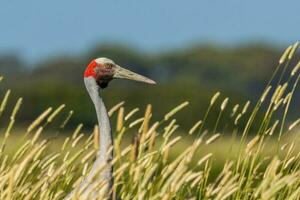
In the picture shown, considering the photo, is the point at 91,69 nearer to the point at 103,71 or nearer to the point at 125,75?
the point at 103,71

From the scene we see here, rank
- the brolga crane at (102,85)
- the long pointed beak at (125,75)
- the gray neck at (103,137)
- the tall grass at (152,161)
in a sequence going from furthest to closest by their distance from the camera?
the long pointed beak at (125,75), the brolga crane at (102,85), the gray neck at (103,137), the tall grass at (152,161)

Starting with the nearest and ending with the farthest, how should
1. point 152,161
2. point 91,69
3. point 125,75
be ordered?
point 152,161, point 91,69, point 125,75

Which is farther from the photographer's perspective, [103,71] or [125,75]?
[125,75]

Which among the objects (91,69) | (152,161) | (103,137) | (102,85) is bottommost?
(152,161)

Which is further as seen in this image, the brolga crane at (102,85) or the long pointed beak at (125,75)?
the long pointed beak at (125,75)

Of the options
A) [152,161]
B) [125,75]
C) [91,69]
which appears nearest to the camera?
[152,161]

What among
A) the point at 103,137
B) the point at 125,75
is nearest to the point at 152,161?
the point at 103,137

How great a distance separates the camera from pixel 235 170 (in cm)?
546

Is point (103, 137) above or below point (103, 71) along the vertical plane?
below

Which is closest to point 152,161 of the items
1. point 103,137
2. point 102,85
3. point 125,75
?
point 103,137

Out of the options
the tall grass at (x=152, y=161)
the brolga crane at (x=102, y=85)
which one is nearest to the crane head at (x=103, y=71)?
the brolga crane at (x=102, y=85)

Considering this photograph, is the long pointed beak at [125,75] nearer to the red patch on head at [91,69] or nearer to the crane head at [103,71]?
the crane head at [103,71]

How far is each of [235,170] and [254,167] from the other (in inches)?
5.6

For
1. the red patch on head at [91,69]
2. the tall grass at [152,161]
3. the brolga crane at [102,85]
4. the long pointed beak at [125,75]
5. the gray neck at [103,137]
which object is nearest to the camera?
the tall grass at [152,161]
